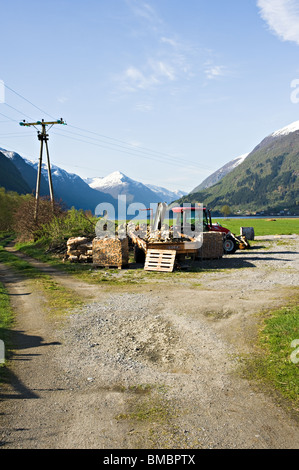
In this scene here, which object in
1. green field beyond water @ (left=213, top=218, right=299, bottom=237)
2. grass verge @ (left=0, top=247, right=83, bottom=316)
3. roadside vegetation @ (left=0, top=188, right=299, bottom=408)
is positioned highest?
green field beyond water @ (left=213, top=218, right=299, bottom=237)

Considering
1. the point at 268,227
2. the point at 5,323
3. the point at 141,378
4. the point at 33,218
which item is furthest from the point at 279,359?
the point at 268,227

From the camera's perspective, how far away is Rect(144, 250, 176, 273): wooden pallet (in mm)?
18812

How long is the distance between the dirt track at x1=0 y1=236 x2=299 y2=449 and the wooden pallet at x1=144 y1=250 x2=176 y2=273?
5.66 m

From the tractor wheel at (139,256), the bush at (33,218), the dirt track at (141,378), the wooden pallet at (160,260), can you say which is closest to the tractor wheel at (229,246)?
the tractor wheel at (139,256)

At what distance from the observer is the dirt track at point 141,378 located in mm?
4766

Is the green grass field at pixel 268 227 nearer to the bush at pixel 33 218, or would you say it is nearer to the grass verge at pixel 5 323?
the bush at pixel 33 218

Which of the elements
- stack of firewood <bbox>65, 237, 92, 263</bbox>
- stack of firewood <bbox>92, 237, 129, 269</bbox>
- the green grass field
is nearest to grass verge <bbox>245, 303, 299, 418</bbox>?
stack of firewood <bbox>92, 237, 129, 269</bbox>

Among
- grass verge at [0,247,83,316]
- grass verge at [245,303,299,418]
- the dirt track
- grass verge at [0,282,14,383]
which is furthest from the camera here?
grass verge at [0,247,83,316]

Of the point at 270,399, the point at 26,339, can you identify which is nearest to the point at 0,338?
the point at 26,339

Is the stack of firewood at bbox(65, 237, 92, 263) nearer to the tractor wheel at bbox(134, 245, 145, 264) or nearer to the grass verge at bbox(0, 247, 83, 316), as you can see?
the grass verge at bbox(0, 247, 83, 316)

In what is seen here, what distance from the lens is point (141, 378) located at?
21.5ft

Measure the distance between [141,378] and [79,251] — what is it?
16.8m

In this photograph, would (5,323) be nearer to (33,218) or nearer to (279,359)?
(279,359)

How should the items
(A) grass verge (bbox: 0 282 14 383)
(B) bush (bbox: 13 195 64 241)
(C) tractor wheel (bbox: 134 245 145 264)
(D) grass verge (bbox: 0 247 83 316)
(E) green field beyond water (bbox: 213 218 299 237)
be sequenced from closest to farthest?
(A) grass verge (bbox: 0 282 14 383) → (D) grass verge (bbox: 0 247 83 316) → (C) tractor wheel (bbox: 134 245 145 264) → (B) bush (bbox: 13 195 64 241) → (E) green field beyond water (bbox: 213 218 299 237)
